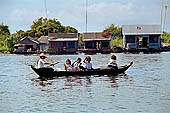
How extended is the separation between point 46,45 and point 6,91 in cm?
4473

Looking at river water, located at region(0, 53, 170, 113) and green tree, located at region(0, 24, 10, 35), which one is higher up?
green tree, located at region(0, 24, 10, 35)

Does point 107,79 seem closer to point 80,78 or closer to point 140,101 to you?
point 80,78

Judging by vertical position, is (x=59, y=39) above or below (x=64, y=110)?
above

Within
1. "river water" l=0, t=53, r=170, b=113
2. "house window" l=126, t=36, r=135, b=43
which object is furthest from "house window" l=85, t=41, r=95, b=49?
"river water" l=0, t=53, r=170, b=113

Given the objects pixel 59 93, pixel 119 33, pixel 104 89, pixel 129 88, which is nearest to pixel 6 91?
pixel 59 93

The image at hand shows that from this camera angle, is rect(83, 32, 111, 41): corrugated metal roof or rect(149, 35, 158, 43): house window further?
rect(83, 32, 111, 41): corrugated metal roof

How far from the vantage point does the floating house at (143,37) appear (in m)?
52.2

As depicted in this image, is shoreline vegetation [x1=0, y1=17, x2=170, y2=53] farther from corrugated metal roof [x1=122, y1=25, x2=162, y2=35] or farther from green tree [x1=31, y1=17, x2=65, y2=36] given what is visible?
corrugated metal roof [x1=122, y1=25, x2=162, y2=35]

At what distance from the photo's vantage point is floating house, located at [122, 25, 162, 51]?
52188mm

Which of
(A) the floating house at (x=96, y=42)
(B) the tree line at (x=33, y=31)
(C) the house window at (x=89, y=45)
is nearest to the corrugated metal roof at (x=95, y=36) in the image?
(A) the floating house at (x=96, y=42)

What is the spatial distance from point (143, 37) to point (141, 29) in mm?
1280

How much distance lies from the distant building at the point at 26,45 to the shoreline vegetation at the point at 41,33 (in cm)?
254

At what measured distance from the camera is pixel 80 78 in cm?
1848

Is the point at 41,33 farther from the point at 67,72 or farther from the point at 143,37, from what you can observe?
the point at 67,72
